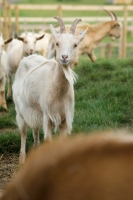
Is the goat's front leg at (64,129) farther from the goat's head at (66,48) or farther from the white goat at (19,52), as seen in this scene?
the white goat at (19,52)

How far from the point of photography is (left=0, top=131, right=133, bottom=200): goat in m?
1.26

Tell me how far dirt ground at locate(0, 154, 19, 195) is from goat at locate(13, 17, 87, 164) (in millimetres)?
140

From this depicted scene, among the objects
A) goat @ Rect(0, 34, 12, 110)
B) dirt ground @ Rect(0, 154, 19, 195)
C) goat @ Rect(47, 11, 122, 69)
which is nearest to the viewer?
dirt ground @ Rect(0, 154, 19, 195)

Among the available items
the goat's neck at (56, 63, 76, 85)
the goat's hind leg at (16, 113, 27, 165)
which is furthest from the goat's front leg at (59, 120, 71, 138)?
the goat's hind leg at (16, 113, 27, 165)

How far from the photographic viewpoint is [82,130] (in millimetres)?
6906

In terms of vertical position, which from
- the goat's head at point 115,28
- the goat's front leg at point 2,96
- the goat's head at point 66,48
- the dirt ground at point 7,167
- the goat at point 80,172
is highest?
the goat at point 80,172

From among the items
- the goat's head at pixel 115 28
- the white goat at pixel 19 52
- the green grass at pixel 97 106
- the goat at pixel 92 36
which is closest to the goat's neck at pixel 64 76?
the green grass at pixel 97 106

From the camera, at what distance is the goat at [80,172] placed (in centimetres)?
126

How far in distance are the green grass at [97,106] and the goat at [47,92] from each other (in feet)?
1.51

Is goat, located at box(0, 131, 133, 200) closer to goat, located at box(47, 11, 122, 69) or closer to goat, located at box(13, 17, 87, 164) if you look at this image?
goat, located at box(13, 17, 87, 164)

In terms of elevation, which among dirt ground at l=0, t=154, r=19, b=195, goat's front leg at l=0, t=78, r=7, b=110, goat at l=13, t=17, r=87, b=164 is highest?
goat at l=13, t=17, r=87, b=164

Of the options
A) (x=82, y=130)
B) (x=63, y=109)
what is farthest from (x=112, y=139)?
(x=82, y=130)

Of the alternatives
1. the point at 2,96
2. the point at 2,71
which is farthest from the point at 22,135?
the point at 2,71

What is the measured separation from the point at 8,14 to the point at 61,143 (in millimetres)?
20410
